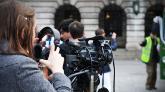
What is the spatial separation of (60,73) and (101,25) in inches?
1283

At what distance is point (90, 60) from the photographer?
5098 millimetres

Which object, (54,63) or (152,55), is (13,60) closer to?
(54,63)

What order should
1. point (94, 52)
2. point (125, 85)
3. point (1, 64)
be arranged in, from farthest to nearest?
point (125, 85) < point (94, 52) < point (1, 64)

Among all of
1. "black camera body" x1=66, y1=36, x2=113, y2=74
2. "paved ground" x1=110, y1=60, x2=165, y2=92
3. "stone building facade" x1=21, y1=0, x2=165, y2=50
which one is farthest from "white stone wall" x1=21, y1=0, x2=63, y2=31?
"black camera body" x1=66, y1=36, x2=113, y2=74

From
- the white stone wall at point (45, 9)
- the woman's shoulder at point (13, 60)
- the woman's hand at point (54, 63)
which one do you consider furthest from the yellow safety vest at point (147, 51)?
the white stone wall at point (45, 9)

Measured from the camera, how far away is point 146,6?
116 feet

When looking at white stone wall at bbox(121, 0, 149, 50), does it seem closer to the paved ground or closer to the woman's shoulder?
the paved ground

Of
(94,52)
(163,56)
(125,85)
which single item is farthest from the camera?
(125,85)

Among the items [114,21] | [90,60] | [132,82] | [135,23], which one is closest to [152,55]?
[132,82]

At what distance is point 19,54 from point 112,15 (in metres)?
32.8

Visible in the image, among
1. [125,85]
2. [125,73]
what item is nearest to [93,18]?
[125,73]

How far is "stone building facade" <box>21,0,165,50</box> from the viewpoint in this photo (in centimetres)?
3525

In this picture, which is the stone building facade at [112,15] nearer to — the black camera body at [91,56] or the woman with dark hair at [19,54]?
the black camera body at [91,56]

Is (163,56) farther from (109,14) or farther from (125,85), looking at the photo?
(109,14)
